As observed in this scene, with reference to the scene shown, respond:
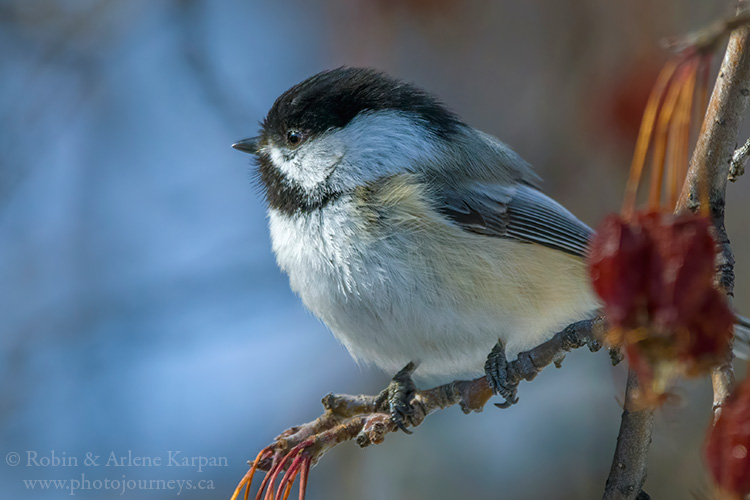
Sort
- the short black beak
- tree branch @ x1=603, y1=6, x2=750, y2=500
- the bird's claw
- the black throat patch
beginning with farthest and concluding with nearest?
the short black beak
the black throat patch
the bird's claw
tree branch @ x1=603, y1=6, x2=750, y2=500

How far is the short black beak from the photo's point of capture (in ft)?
7.02

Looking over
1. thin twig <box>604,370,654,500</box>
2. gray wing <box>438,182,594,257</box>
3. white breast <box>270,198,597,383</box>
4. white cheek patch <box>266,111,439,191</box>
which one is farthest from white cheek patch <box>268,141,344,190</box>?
thin twig <box>604,370,654,500</box>

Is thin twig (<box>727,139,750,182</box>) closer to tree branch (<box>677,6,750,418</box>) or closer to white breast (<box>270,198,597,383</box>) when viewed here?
tree branch (<box>677,6,750,418</box>)

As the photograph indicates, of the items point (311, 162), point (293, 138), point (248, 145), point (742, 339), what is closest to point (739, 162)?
point (742, 339)

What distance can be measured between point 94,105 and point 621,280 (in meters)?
3.15

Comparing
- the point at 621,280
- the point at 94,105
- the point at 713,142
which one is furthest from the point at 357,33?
the point at 621,280

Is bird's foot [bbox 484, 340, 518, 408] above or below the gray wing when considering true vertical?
below

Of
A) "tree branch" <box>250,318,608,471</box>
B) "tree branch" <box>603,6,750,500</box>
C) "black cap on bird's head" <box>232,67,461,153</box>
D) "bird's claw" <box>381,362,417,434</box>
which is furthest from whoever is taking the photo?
"black cap on bird's head" <box>232,67,461,153</box>

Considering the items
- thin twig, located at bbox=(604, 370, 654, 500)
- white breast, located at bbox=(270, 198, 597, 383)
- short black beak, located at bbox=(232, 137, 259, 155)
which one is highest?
short black beak, located at bbox=(232, 137, 259, 155)

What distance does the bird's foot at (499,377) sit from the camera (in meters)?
1.63

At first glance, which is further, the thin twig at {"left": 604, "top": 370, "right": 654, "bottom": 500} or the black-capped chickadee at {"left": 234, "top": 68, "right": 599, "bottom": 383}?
the black-capped chickadee at {"left": 234, "top": 68, "right": 599, "bottom": 383}

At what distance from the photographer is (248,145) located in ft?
7.05

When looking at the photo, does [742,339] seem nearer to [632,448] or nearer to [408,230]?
[632,448]

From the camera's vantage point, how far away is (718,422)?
725 mm
